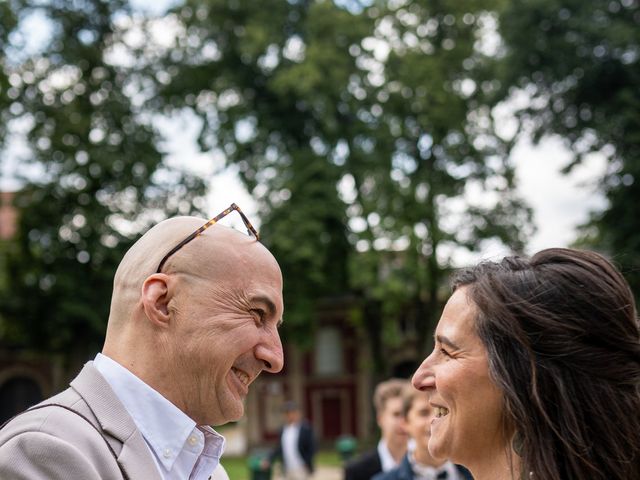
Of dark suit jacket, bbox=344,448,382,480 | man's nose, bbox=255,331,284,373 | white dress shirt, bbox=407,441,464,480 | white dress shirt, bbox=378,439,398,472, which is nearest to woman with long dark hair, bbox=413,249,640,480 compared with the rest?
man's nose, bbox=255,331,284,373

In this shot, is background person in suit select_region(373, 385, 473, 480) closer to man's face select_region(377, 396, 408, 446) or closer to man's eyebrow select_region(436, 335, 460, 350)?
man's face select_region(377, 396, 408, 446)

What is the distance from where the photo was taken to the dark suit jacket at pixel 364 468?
8.16 meters

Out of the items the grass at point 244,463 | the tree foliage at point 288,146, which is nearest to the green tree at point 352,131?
the tree foliage at point 288,146

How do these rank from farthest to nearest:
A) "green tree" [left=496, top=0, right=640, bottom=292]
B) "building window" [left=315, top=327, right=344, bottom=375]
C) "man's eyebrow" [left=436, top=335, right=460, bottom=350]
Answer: "building window" [left=315, top=327, right=344, bottom=375] < "green tree" [left=496, top=0, right=640, bottom=292] < "man's eyebrow" [left=436, top=335, right=460, bottom=350]

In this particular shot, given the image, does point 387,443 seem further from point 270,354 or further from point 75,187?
point 75,187

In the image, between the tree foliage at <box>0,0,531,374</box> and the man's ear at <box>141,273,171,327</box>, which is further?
the tree foliage at <box>0,0,531,374</box>

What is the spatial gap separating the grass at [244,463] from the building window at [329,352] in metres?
4.23

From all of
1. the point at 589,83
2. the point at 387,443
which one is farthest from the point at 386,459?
the point at 589,83

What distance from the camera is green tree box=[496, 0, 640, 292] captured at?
24.6 m

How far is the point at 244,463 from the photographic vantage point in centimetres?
3588

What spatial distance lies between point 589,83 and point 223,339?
993 inches

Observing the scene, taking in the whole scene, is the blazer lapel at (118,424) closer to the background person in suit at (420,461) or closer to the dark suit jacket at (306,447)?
the background person in suit at (420,461)

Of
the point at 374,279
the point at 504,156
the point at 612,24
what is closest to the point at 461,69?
the point at 504,156

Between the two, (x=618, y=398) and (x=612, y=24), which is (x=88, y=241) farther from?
(x=618, y=398)
